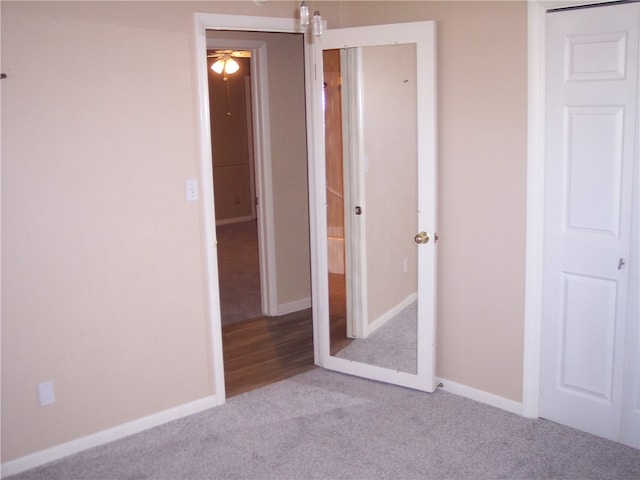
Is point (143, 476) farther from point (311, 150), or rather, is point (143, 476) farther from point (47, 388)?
point (311, 150)

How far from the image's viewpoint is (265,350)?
4465mm

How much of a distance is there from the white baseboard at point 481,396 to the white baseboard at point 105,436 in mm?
1242

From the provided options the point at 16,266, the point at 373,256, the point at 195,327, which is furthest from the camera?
the point at 373,256

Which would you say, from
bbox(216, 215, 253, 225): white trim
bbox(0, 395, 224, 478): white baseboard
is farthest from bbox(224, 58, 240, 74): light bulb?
bbox(0, 395, 224, 478): white baseboard

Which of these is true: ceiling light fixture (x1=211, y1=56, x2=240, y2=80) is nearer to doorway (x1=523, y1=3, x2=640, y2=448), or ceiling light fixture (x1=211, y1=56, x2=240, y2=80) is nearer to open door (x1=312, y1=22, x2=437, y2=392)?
open door (x1=312, y1=22, x2=437, y2=392)

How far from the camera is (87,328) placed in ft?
10.4

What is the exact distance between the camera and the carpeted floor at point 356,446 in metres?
2.97

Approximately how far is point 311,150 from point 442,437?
171 centimetres

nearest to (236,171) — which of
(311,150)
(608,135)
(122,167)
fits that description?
(311,150)

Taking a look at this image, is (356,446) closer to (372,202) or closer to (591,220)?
(372,202)

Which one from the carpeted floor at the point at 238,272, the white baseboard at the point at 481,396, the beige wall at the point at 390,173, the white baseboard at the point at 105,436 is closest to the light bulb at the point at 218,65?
the carpeted floor at the point at 238,272

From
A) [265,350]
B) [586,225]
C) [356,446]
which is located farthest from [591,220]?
[265,350]

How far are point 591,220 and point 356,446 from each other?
4.96 ft

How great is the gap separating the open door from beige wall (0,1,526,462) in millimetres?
127
